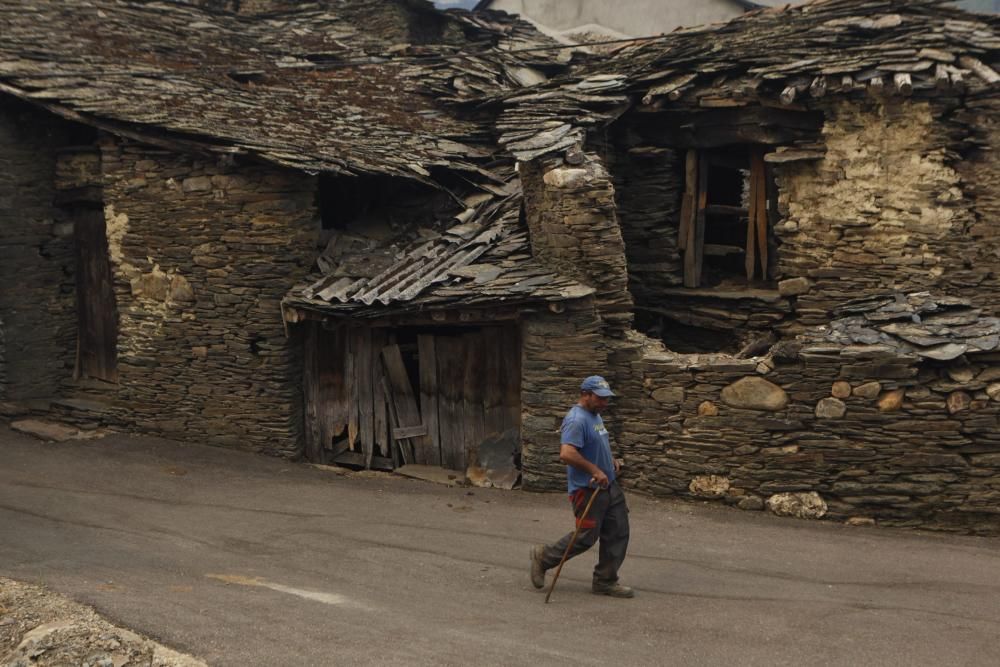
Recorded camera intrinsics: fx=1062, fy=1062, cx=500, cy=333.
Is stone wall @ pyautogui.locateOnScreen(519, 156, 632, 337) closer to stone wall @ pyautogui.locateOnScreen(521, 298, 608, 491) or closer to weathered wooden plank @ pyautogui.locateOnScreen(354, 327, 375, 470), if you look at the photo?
stone wall @ pyautogui.locateOnScreen(521, 298, 608, 491)

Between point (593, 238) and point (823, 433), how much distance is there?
285cm

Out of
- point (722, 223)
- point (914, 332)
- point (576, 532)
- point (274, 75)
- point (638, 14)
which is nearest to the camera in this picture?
point (576, 532)

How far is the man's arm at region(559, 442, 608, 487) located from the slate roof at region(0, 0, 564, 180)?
542 cm

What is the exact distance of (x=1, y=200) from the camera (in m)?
12.1

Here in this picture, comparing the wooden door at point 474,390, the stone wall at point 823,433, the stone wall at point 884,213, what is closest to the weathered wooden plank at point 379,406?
the wooden door at point 474,390

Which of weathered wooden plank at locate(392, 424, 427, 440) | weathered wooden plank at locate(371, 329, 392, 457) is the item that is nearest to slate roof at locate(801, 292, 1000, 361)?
weathered wooden plank at locate(392, 424, 427, 440)

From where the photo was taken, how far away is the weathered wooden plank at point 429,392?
38.5ft

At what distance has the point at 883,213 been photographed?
11.1 metres

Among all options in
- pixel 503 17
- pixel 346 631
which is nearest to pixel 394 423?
pixel 346 631

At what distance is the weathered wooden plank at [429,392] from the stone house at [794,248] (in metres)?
1.51

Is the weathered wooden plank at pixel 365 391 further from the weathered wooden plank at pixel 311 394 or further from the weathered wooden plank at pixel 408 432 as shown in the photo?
the weathered wooden plank at pixel 311 394

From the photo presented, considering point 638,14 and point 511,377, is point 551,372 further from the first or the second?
point 638,14

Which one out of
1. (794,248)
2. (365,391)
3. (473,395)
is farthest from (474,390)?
(794,248)

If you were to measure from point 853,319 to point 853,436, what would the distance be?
1.29m
